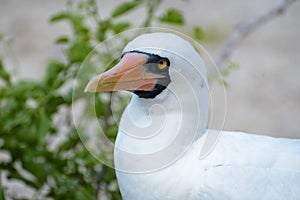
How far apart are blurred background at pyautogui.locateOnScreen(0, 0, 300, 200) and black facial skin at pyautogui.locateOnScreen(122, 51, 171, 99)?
441mm

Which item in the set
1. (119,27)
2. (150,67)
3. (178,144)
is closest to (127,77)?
(150,67)

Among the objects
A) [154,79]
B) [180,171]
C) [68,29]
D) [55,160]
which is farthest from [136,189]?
[68,29]

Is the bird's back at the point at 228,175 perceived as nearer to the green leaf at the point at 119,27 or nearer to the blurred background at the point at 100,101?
the blurred background at the point at 100,101

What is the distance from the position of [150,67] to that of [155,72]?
0.01 meters

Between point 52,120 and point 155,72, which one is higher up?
point 155,72

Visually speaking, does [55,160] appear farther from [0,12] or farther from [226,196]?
[0,12]

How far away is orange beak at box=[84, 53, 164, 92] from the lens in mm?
1269

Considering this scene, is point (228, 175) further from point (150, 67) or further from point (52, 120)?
point (52, 120)

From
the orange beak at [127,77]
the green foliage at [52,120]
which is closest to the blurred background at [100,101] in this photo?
the green foliage at [52,120]

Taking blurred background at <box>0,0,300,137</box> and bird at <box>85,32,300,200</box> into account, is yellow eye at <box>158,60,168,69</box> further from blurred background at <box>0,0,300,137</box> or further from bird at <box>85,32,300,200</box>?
blurred background at <box>0,0,300,137</box>

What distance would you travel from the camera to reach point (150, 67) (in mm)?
1280

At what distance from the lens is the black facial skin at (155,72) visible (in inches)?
50.1

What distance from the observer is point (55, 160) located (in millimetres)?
1850

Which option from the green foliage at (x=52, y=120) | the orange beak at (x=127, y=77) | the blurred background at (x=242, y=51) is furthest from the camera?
the blurred background at (x=242, y=51)
